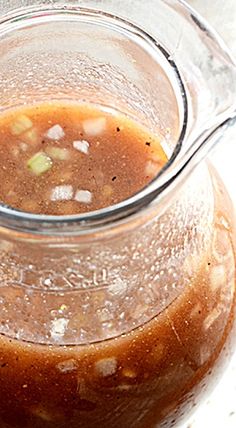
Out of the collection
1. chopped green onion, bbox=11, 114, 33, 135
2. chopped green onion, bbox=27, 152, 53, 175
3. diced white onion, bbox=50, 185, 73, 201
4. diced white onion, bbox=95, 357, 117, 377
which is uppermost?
chopped green onion, bbox=11, 114, 33, 135

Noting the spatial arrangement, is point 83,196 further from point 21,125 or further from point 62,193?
point 21,125

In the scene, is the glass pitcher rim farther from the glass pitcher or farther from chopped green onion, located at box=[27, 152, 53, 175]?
chopped green onion, located at box=[27, 152, 53, 175]

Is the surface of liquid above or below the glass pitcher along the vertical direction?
above

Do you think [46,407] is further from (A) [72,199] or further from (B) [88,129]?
(B) [88,129]

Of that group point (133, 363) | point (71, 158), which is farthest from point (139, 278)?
point (71, 158)

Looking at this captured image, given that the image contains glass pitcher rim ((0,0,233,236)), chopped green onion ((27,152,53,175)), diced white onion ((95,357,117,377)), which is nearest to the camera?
glass pitcher rim ((0,0,233,236))

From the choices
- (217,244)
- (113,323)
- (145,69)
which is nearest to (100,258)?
(113,323)

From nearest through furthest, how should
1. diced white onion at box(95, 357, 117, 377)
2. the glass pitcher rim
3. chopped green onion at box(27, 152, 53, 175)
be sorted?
1. the glass pitcher rim
2. diced white onion at box(95, 357, 117, 377)
3. chopped green onion at box(27, 152, 53, 175)

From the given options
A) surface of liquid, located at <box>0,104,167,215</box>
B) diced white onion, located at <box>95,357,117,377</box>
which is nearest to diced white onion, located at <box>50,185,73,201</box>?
surface of liquid, located at <box>0,104,167,215</box>

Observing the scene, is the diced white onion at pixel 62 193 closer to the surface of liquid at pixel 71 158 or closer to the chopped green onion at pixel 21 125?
the surface of liquid at pixel 71 158
